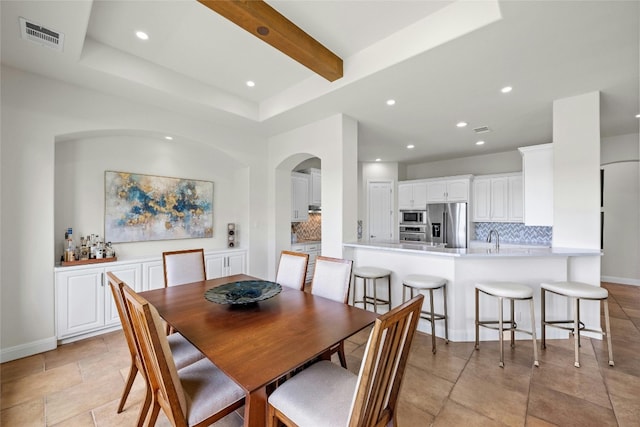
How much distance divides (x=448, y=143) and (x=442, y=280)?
10.7 feet

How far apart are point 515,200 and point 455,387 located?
4.55 meters

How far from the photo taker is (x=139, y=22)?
2279 millimetres

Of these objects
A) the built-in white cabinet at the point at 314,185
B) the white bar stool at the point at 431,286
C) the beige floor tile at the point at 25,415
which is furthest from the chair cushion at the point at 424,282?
the built-in white cabinet at the point at 314,185

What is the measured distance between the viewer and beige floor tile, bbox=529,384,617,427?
69.7 inches

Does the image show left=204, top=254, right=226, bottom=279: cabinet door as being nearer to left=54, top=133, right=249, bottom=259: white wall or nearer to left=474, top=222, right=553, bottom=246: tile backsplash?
left=54, top=133, right=249, bottom=259: white wall

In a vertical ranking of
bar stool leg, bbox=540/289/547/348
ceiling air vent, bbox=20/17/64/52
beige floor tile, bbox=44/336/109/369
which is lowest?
beige floor tile, bbox=44/336/109/369

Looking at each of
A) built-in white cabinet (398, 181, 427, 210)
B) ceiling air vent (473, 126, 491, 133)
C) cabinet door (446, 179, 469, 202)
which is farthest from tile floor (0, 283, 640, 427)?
built-in white cabinet (398, 181, 427, 210)

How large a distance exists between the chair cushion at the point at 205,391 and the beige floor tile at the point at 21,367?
1976 mm

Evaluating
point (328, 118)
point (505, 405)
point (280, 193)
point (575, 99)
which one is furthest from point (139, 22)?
point (575, 99)

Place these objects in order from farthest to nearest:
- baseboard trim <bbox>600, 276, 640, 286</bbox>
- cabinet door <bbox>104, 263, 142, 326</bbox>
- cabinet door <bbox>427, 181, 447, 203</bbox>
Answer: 1. cabinet door <bbox>427, 181, 447, 203</bbox>
2. baseboard trim <bbox>600, 276, 640, 286</bbox>
3. cabinet door <bbox>104, 263, 142, 326</bbox>

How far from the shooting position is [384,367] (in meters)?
1.13

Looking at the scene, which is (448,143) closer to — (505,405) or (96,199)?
(505,405)

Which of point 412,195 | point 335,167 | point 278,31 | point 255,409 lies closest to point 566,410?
point 255,409

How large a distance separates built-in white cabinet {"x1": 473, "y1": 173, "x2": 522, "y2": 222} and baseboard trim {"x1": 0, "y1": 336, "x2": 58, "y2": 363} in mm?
6985
